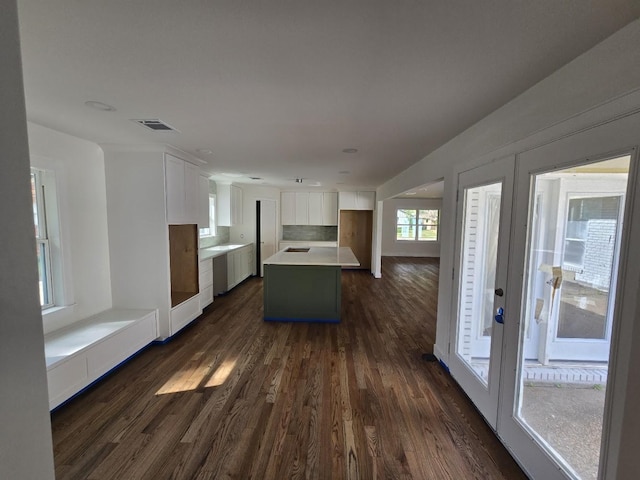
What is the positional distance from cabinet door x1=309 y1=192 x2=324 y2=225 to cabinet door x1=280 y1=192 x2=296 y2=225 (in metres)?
0.47

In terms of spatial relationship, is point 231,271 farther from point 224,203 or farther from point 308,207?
point 308,207

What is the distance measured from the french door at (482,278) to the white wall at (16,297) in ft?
7.56

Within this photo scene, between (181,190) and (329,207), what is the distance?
467 centimetres

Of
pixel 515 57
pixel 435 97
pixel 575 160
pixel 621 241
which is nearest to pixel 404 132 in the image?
pixel 435 97

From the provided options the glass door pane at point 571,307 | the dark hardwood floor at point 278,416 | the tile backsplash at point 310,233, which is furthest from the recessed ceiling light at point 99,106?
the tile backsplash at point 310,233

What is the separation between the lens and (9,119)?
665 millimetres

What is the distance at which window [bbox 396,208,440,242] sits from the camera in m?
10.7

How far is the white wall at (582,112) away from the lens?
111cm

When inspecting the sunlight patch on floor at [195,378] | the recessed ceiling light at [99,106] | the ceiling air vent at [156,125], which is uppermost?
the ceiling air vent at [156,125]

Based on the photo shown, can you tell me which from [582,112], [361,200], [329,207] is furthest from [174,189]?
[361,200]

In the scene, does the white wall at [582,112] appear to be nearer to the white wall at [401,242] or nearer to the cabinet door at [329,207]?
the cabinet door at [329,207]

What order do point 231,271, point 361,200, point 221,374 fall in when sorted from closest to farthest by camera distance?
point 221,374, point 231,271, point 361,200

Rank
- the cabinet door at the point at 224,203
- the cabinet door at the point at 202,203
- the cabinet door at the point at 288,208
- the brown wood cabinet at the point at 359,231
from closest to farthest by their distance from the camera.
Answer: the cabinet door at the point at 202,203, the cabinet door at the point at 224,203, the cabinet door at the point at 288,208, the brown wood cabinet at the point at 359,231

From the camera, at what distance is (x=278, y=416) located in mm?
2164
